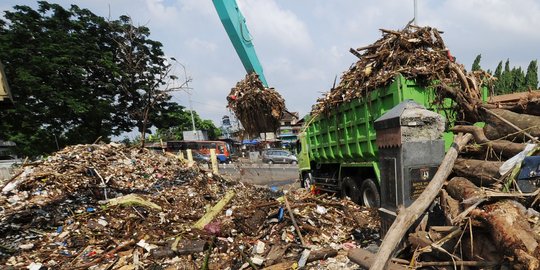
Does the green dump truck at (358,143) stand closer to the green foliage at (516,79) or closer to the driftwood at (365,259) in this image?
the driftwood at (365,259)

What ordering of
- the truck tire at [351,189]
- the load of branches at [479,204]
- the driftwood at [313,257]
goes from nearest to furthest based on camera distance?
the load of branches at [479,204], the driftwood at [313,257], the truck tire at [351,189]

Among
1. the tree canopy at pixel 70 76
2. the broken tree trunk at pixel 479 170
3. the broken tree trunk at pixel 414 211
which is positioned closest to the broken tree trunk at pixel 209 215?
the broken tree trunk at pixel 414 211

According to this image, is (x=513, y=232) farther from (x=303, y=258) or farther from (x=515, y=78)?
(x=515, y=78)

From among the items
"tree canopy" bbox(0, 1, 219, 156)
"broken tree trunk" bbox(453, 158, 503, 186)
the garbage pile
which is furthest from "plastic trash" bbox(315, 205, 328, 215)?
"tree canopy" bbox(0, 1, 219, 156)

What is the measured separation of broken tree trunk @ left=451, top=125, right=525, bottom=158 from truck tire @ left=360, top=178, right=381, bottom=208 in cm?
312

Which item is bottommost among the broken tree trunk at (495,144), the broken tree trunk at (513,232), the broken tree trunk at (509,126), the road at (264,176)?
the road at (264,176)

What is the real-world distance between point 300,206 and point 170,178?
476cm

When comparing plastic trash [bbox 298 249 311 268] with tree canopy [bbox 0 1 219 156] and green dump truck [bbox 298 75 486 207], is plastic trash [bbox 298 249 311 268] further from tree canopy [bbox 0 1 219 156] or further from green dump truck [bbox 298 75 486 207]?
tree canopy [bbox 0 1 219 156]

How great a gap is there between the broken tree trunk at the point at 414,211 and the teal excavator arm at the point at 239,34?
16.2ft

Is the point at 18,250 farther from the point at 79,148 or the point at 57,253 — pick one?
the point at 79,148

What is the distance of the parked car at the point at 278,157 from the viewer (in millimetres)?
28328

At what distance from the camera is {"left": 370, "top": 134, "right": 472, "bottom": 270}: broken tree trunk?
3.02 meters

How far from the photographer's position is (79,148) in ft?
35.3

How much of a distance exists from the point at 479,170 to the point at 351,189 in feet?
15.3
